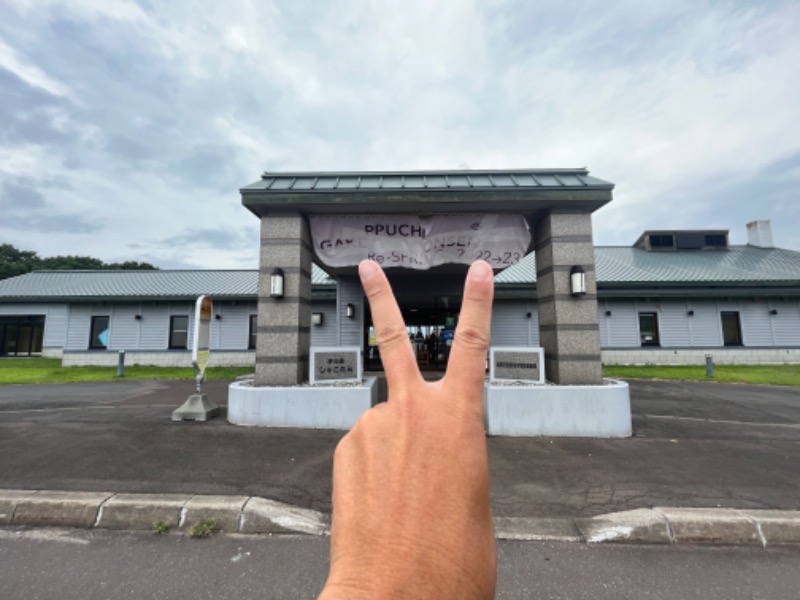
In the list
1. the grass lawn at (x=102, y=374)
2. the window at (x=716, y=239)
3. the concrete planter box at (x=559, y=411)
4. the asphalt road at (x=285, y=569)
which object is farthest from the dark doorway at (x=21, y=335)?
the window at (x=716, y=239)

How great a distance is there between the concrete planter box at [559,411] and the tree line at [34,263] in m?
50.9

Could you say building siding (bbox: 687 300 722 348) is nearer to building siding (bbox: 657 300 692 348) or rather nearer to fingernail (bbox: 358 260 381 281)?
building siding (bbox: 657 300 692 348)

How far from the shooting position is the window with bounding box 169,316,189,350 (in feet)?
62.2

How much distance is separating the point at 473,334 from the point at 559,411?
600 cm

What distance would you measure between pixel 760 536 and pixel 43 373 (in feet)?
73.4

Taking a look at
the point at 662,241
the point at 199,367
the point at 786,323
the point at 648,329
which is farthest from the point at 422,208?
the point at 662,241

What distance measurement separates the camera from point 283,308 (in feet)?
23.2

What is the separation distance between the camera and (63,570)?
2832mm

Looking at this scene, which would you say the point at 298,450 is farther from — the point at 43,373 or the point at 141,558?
the point at 43,373

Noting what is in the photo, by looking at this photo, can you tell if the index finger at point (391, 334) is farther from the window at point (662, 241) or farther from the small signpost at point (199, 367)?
the window at point (662, 241)

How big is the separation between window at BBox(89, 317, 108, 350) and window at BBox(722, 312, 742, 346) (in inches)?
1280

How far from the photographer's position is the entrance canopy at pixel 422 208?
702cm

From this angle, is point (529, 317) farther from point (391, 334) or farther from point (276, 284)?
point (391, 334)

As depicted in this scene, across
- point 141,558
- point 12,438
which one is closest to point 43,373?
point 12,438
